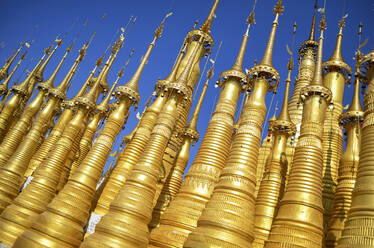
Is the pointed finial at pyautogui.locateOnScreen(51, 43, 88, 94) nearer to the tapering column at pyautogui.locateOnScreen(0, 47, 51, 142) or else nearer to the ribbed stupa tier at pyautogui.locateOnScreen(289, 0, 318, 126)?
the tapering column at pyautogui.locateOnScreen(0, 47, 51, 142)

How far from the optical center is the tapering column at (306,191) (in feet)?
28.5

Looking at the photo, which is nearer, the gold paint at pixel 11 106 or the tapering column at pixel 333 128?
the tapering column at pixel 333 128

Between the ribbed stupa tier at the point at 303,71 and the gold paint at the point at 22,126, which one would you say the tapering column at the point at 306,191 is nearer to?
the ribbed stupa tier at the point at 303,71

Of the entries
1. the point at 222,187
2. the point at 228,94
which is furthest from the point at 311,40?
the point at 222,187

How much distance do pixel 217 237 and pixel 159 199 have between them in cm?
677

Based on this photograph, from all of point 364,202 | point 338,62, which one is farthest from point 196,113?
point 364,202

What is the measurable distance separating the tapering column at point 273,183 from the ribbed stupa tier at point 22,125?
44.9ft

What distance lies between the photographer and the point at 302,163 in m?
10.1

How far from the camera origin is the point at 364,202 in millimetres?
7645

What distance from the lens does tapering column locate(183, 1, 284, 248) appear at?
27.2 feet

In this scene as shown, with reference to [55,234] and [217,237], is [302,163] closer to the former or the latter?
[217,237]

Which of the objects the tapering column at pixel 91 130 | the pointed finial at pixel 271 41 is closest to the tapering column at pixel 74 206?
the tapering column at pixel 91 130

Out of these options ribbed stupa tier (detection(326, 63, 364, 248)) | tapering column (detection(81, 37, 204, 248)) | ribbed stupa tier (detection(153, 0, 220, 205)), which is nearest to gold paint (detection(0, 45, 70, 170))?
ribbed stupa tier (detection(153, 0, 220, 205))

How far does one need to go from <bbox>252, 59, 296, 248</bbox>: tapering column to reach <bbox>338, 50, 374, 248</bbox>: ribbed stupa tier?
4.68 metres
